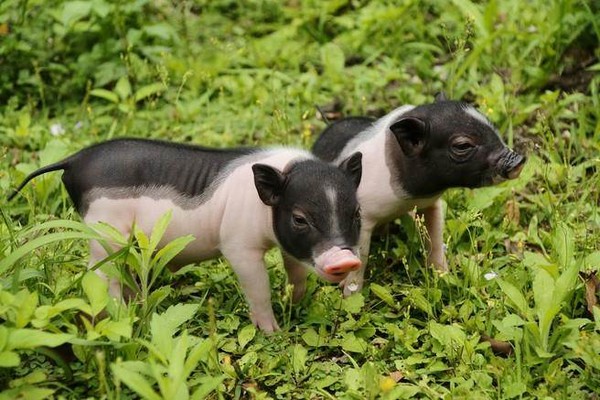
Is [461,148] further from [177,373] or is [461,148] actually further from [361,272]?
[177,373]

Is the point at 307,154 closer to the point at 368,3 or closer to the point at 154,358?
the point at 154,358

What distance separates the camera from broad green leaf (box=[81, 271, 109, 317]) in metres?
3.96

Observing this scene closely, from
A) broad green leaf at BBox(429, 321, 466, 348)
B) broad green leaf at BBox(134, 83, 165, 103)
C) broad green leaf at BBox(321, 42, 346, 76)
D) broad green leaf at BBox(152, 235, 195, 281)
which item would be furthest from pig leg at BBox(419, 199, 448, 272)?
broad green leaf at BBox(134, 83, 165, 103)

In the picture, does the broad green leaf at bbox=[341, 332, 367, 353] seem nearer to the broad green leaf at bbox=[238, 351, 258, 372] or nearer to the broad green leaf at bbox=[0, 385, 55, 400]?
the broad green leaf at bbox=[238, 351, 258, 372]

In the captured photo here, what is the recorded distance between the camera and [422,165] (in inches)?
195

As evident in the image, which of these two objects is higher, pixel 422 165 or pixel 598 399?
pixel 422 165

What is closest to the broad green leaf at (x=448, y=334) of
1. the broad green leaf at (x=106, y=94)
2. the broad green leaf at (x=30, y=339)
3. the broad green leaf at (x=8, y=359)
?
the broad green leaf at (x=30, y=339)

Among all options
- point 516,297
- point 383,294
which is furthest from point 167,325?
point 516,297

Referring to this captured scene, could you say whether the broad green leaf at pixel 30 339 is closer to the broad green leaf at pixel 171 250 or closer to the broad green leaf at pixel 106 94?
the broad green leaf at pixel 171 250

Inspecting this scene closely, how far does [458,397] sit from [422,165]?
4.55 ft

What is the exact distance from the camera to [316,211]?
14.3 ft

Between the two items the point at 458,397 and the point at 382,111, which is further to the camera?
the point at 382,111

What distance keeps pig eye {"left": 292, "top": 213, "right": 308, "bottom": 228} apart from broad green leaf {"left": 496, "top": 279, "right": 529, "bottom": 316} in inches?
40.9

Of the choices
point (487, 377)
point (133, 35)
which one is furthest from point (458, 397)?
point (133, 35)
